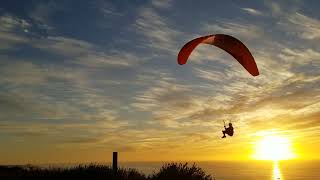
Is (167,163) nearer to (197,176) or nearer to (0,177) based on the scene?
(197,176)

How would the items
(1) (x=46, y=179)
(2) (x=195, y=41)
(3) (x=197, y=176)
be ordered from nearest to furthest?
1. (2) (x=195, y=41)
2. (1) (x=46, y=179)
3. (3) (x=197, y=176)

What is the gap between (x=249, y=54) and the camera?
66.6 ft

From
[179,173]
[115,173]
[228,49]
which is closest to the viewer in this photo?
[115,173]

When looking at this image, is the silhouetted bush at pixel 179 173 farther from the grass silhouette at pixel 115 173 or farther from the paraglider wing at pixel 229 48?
the paraglider wing at pixel 229 48

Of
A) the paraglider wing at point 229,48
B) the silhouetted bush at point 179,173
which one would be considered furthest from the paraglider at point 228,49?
the silhouetted bush at point 179,173

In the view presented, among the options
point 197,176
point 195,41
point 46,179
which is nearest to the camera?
point 195,41

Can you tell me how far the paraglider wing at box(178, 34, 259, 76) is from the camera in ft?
64.5

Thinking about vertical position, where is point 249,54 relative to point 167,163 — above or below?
above

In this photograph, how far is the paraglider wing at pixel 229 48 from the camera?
774 inches

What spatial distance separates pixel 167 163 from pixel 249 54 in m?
7.10

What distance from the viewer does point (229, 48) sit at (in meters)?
21.1

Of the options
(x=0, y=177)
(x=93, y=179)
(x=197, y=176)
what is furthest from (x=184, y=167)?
(x=0, y=177)

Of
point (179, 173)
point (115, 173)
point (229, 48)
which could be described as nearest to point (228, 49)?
point (229, 48)

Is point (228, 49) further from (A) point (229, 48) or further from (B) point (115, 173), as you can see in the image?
(B) point (115, 173)
